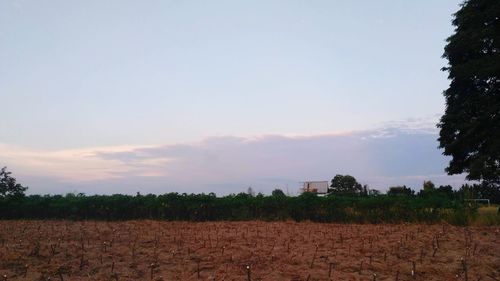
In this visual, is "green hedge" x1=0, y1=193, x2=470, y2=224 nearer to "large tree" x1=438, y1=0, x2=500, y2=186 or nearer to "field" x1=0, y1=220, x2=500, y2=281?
"field" x1=0, y1=220, x2=500, y2=281

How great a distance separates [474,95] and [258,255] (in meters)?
12.9

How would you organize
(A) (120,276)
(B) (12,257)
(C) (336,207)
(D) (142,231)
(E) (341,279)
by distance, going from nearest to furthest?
(E) (341,279) → (A) (120,276) → (B) (12,257) → (D) (142,231) → (C) (336,207)

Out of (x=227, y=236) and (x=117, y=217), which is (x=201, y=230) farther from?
(x=117, y=217)

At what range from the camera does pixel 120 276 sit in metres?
7.38

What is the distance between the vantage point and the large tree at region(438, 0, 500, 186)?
1570cm

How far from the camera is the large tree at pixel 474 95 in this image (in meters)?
15.7

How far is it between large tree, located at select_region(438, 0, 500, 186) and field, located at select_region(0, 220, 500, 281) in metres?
5.73

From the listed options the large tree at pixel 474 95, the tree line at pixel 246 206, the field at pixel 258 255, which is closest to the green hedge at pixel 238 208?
the tree line at pixel 246 206

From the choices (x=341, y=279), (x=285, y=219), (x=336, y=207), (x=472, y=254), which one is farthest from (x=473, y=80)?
(x=341, y=279)

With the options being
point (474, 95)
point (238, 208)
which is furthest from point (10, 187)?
point (474, 95)

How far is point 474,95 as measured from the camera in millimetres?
17109

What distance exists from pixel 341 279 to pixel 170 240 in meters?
4.76

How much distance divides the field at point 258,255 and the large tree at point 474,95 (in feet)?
18.8

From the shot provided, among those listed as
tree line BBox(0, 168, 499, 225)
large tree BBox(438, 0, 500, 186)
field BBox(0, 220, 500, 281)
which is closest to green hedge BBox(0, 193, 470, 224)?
tree line BBox(0, 168, 499, 225)
